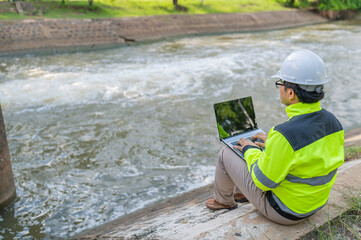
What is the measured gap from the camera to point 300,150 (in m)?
2.16

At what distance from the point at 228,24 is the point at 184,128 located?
14358 mm

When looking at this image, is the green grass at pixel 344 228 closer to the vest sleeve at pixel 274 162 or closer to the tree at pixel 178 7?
the vest sleeve at pixel 274 162

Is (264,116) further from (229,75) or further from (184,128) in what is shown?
(229,75)

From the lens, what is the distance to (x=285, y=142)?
2.13 metres

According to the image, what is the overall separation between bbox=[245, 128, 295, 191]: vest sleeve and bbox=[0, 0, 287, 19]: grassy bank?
45.4 ft

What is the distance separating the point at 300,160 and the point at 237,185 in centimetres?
77

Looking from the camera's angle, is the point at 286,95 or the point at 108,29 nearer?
the point at 286,95

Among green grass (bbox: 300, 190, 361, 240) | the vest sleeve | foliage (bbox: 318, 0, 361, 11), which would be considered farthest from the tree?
the vest sleeve

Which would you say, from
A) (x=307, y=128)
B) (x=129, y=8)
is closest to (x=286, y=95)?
(x=307, y=128)

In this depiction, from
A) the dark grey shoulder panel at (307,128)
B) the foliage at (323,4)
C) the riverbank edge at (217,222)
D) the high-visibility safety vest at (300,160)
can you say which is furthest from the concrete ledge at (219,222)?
the foliage at (323,4)

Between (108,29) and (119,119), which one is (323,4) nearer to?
(108,29)

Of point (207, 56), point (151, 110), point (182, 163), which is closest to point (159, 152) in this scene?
point (182, 163)

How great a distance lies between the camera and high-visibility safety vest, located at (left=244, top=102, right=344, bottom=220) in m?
2.15

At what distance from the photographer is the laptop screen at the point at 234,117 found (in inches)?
116
